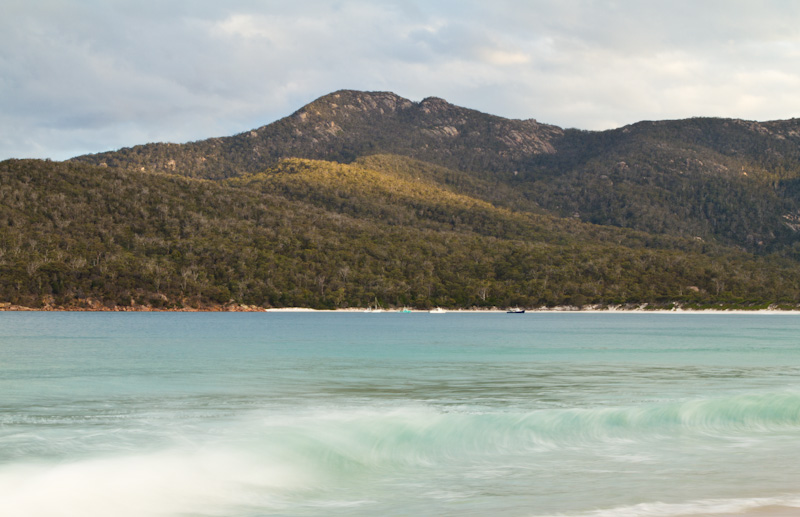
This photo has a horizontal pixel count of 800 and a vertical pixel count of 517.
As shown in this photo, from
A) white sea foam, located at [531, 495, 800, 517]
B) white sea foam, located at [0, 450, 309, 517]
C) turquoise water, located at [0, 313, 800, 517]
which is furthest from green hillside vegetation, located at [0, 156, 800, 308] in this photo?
white sea foam, located at [531, 495, 800, 517]

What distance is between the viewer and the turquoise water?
10.4 meters

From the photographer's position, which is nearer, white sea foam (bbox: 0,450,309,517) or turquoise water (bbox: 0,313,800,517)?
white sea foam (bbox: 0,450,309,517)

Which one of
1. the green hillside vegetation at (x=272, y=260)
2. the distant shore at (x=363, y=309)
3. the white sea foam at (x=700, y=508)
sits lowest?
the distant shore at (x=363, y=309)

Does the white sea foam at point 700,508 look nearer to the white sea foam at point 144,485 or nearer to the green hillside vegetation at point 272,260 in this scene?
the white sea foam at point 144,485

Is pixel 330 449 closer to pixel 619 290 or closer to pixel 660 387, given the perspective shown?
pixel 660 387

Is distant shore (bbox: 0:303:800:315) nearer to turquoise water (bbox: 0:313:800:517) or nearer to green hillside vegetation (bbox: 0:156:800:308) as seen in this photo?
green hillside vegetation (bbox: 0:156:800:308)

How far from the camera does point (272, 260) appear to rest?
136m

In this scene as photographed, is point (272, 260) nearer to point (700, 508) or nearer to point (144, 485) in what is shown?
point (144, 485)

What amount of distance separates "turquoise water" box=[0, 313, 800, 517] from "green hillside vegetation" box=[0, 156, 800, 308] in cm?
9834

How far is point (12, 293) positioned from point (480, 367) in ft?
344

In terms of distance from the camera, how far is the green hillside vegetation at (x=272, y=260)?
121375 millimetres

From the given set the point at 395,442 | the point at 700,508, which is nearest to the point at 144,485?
the point at 395,442

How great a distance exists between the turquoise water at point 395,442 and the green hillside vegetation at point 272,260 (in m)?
98.3

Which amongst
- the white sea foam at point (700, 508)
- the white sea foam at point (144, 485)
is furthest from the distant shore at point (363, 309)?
the white sea foam at point (700, 508)
